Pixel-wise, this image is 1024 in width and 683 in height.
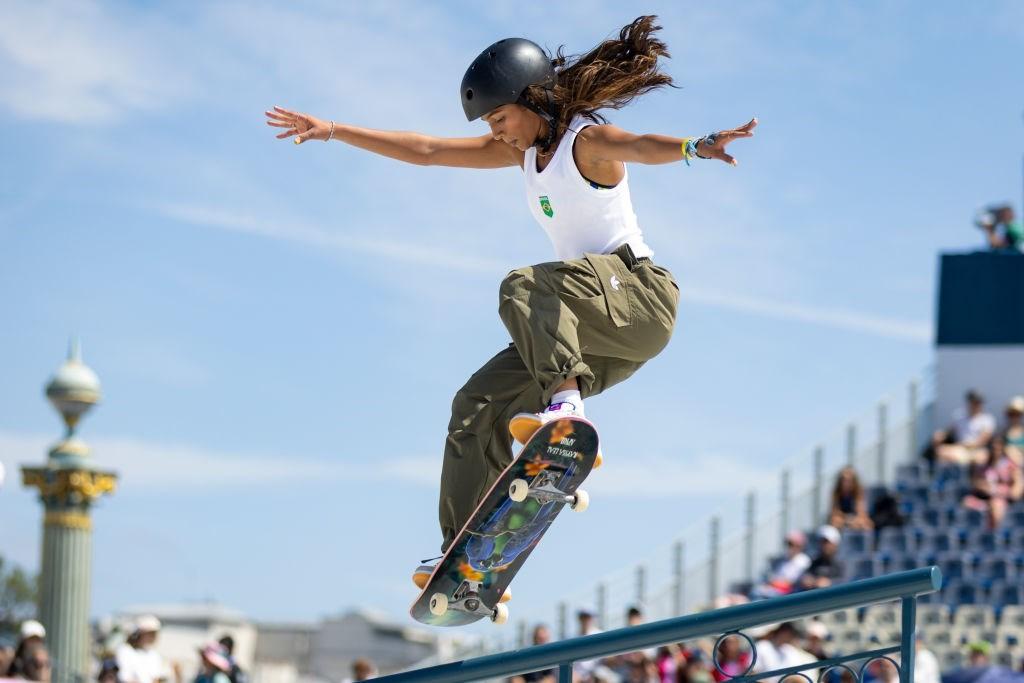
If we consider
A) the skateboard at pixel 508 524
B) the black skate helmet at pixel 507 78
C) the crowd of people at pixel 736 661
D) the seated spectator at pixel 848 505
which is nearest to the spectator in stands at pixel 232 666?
the crowd of people at pixel 736 661

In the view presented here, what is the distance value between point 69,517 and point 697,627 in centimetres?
1726

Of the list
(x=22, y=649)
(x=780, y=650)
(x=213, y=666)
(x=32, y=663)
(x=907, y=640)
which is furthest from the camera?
(x=780, y=650)

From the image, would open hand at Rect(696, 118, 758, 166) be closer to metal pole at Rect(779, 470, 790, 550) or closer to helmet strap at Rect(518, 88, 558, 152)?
helmet strap at Rect(518, 88, 558, 152)

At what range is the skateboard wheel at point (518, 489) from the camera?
18.5 ft

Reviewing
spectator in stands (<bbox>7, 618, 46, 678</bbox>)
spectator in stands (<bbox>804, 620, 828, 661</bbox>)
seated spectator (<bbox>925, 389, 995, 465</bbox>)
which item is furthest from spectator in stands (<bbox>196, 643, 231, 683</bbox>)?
seated spectator (<bbox>925, 389, 995, 465</bbox>)

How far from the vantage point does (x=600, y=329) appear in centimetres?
584

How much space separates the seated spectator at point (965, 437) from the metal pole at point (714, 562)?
277cm

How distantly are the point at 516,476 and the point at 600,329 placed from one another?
2.03 ft

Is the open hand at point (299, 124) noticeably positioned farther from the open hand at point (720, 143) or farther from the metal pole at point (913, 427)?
the metal pole at point (913, 427)

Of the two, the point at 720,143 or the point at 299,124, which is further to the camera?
the point at 299,124

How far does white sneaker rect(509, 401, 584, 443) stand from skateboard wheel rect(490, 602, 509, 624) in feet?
2.30

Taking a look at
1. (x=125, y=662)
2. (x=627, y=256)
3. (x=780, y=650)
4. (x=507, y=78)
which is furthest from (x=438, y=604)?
(x=780, y=650)

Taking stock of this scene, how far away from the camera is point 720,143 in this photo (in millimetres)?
5285

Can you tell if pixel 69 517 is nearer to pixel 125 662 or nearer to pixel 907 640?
pixel 125 662
